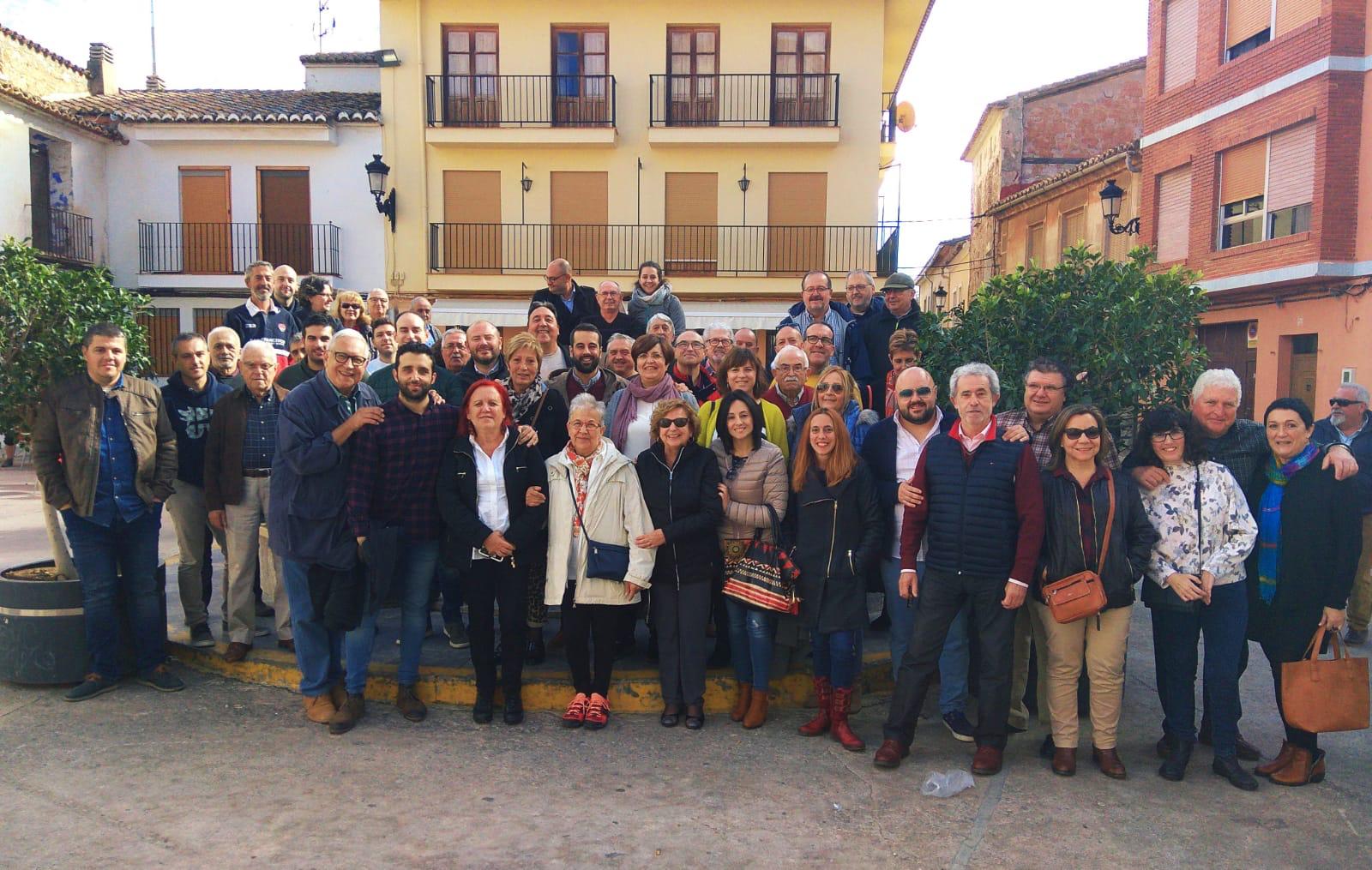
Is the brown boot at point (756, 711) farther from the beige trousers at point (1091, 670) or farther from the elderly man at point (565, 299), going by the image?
the elderly man at point (565, 299)

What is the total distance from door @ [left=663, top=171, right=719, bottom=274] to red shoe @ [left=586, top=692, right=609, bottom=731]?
670 inches

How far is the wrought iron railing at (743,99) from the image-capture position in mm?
20969

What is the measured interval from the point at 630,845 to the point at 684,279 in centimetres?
1833

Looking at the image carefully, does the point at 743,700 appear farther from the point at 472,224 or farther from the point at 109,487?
the point at 472,224

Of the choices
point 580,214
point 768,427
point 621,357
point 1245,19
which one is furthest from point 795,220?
point 768,427

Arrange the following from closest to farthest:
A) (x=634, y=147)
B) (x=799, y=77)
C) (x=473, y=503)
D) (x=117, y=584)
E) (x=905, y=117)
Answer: (x=473, y=503) → (x=117, y=584) → (x=799, y=77) → (x=634, y=147) → (x=905, y=117)

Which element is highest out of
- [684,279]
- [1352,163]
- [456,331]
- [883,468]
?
[1352,163]

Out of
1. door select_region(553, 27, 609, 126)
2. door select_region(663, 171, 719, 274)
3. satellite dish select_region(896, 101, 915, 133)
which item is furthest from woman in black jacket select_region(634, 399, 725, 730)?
satellite dish select_region(896, 101, 915, 133)

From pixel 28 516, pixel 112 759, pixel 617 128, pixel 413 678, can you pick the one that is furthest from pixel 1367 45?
pixel 28 516

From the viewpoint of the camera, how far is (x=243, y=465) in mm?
5543

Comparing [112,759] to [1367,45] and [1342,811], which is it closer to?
[1342,811]

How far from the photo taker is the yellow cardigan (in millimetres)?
5402

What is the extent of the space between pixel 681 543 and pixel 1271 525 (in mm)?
2850

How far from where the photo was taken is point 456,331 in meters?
6.54
